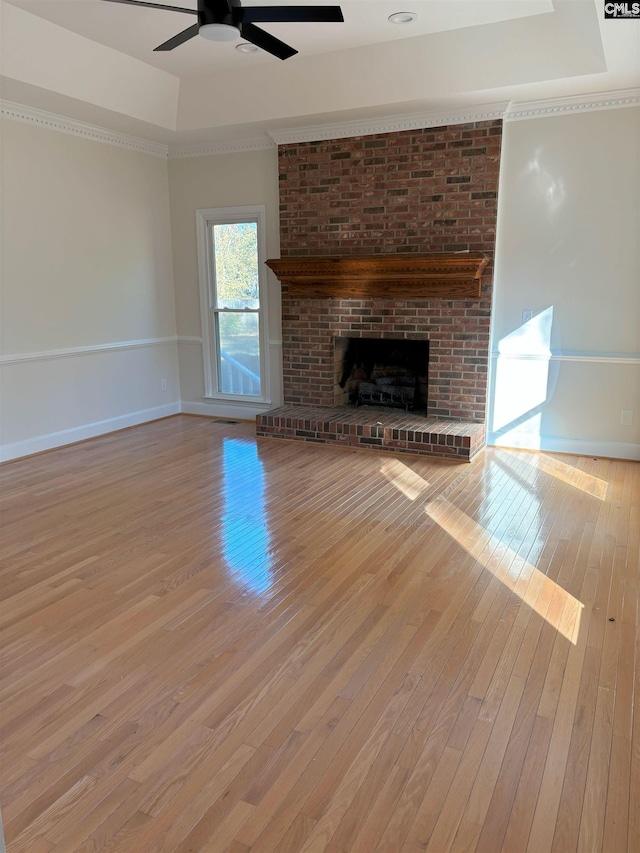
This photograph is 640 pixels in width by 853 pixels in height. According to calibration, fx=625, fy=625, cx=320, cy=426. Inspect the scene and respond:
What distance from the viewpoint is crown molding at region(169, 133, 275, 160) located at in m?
6.03

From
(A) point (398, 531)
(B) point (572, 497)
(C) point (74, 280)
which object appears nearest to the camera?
(A) point (398, 531)

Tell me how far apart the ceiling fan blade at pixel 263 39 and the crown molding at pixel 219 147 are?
8.54 ft

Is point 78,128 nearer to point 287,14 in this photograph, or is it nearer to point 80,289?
point 80,289

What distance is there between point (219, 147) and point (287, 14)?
3.48 metres

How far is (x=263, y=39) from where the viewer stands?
10.8ft

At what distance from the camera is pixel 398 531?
375 centimetres

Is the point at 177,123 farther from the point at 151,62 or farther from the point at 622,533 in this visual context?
the point at 622,533

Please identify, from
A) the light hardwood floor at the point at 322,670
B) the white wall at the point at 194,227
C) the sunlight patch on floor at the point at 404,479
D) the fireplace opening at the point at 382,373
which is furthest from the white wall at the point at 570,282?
the white wall at the point at 194,227

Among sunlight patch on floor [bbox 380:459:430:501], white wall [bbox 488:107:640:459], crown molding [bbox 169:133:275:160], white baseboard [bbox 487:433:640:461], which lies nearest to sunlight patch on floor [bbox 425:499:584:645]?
sunlight patch on floor [bbox 380:459:430:501]

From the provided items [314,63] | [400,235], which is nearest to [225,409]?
[400,235]

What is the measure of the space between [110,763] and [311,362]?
4554 mm

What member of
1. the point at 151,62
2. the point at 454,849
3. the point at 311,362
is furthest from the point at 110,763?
the point at 151,62

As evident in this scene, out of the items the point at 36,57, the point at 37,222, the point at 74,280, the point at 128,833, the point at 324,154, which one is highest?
the point at 36,57

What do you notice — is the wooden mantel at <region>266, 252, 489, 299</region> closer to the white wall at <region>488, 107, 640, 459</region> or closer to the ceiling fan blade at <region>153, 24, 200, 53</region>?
the white wall at <region>488, 107, 640, 459</region>
